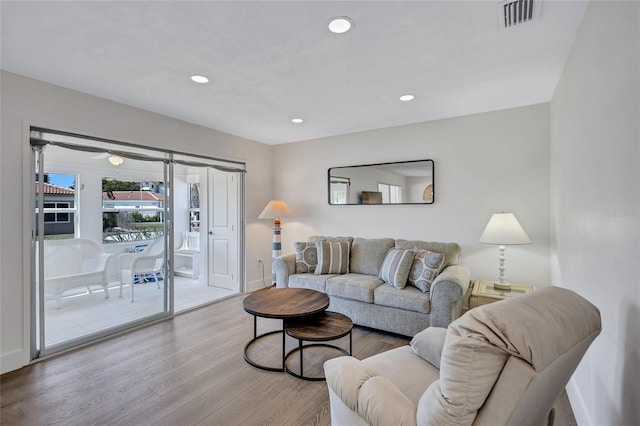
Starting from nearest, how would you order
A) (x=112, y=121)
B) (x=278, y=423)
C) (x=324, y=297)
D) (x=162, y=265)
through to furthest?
(x=278, y=423)
(x=324, y=297)
(x=112, y=121)
(x=162, y=265)

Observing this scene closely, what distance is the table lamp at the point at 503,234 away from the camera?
2927 millimetres

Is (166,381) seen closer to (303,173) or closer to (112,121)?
(112,121)

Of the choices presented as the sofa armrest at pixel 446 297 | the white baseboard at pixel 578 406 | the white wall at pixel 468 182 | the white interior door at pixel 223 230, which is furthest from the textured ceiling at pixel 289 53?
the white baseboard at pixel 578 406

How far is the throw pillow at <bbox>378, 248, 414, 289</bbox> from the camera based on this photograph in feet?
10.5

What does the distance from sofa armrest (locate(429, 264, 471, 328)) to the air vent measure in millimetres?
2019

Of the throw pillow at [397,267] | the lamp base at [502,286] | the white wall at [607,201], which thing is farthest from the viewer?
the throw pillow at [397,267]

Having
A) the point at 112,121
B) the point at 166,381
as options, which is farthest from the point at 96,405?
the point at 112,121

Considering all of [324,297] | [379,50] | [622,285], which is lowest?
[324,297]

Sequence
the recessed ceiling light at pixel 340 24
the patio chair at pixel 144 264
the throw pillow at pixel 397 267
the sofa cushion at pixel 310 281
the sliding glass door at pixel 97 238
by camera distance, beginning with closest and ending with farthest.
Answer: the recessed ceiling light at pixel 340 24, the sliding glass door at pixel 97 238, the throw pillow at pixel 397 267, the patio chair at pixel 144 264, the sofa cushion at pixel 310 281

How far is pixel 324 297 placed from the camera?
284cm

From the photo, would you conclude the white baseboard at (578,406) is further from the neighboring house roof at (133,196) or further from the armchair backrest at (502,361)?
the neighboring house roof at (133,196)

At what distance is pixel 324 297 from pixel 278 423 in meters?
1.13

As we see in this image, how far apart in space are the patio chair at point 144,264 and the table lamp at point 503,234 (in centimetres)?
363

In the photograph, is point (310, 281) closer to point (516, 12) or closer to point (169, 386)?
point (169, 386)
